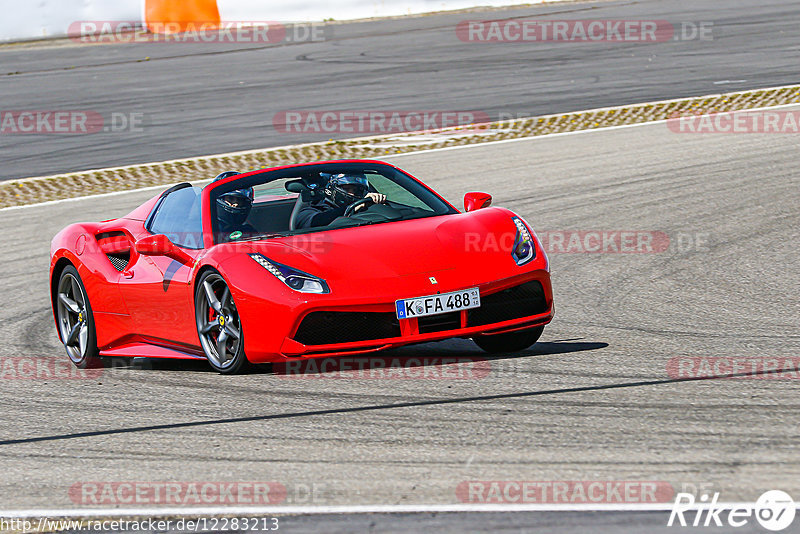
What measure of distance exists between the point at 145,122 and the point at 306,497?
48.8 feet

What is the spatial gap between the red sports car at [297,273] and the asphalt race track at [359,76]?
7.95m

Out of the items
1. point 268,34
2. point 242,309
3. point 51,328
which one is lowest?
point 51,328

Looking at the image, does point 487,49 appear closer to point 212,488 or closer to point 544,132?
point 544,132

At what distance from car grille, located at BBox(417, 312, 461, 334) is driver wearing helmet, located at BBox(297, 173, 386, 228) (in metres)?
1.26

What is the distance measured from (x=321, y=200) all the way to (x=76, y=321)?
205 cm

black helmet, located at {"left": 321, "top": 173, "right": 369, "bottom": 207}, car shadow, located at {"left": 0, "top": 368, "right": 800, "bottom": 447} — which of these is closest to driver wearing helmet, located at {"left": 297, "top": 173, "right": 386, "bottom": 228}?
black helmet, located at {"left": 321, "top": 173, "right": 369, "bottom": 207}

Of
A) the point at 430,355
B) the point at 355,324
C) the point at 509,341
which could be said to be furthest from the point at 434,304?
the point at 509,341

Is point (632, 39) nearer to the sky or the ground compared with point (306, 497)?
nearer to the sky

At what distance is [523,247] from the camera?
750cm

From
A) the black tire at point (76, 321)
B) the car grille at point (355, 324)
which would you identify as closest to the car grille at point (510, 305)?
the car grille at point (355, 324)

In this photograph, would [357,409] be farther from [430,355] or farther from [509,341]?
[509,341]

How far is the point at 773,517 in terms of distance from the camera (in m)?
4.29

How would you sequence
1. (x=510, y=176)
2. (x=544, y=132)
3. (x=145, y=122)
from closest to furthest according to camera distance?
(x=510, y=176) → (x=544, y=132) → (x=145, y=122)

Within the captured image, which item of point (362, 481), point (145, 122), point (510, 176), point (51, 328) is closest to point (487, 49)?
point (145, 122)
